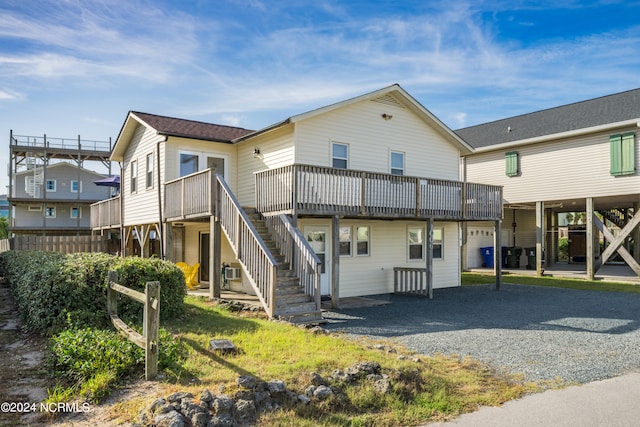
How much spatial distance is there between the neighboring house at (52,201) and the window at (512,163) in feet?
112

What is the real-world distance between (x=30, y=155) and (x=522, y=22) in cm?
4097

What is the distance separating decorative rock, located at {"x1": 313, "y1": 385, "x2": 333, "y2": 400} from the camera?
5160 millimetres

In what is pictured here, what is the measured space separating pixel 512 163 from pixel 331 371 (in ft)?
65.6

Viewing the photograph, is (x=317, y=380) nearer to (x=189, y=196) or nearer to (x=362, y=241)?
(x=189, y=196)

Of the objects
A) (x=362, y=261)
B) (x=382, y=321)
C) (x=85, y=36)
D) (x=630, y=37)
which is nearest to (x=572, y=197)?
(x=630, y=37)

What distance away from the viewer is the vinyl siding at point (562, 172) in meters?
19.5

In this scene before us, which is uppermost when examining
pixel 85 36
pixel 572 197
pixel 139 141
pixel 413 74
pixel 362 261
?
pixel 413 74

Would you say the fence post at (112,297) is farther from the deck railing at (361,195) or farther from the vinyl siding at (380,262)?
the vinyl siding at (380,262)

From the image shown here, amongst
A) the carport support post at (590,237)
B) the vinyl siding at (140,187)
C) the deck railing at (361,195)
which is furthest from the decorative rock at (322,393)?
the carport support post at (590,237)

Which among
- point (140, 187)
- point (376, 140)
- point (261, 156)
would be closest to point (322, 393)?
point (261, 156)

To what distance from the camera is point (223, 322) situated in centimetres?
931

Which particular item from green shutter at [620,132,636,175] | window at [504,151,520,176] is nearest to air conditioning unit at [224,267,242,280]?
window at [504,151,520,176]

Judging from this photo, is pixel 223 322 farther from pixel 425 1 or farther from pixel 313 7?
pixel 425 1

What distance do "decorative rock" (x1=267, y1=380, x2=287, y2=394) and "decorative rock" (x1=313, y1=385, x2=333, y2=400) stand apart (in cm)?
36
